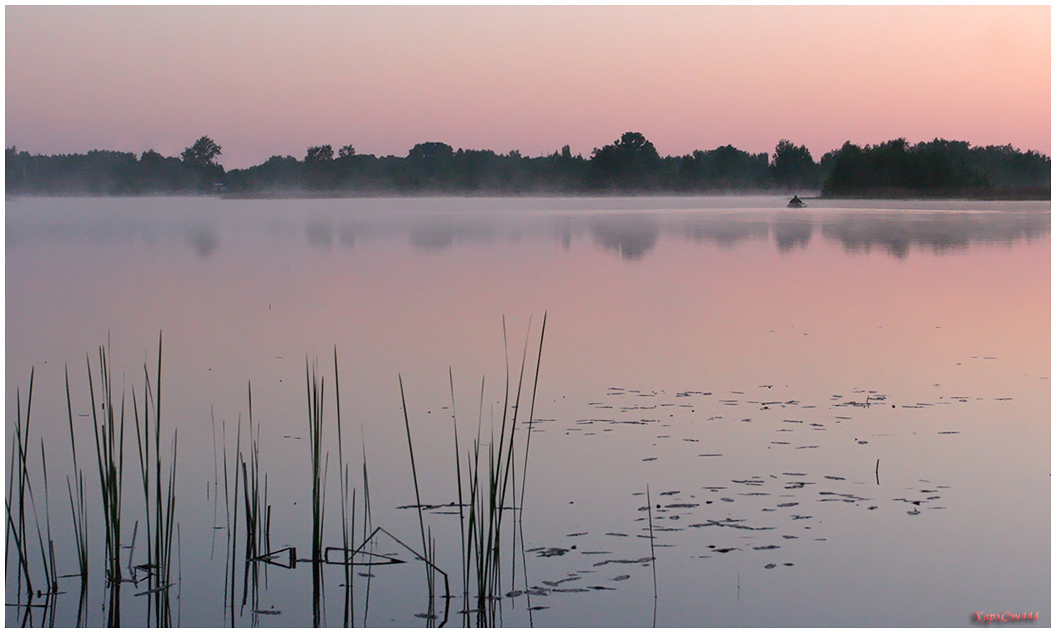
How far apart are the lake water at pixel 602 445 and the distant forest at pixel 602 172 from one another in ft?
160

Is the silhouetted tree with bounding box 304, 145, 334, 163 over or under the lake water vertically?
over

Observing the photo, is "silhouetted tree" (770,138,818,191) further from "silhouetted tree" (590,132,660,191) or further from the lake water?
the lake water

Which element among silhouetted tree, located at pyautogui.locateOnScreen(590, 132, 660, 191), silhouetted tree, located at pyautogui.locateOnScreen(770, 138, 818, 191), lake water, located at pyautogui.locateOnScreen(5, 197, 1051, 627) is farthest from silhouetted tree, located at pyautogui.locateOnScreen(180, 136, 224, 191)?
lake water, located at pyautogui.locateOnScreen(5, 197, 1051, 627)

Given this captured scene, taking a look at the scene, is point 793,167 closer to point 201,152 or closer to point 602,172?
point 602,172

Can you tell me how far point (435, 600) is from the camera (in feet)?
13.5

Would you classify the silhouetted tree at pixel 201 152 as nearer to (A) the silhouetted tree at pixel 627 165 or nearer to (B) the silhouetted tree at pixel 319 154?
(B) the silhouetted tree at pixel 319 154

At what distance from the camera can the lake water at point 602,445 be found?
418 cm

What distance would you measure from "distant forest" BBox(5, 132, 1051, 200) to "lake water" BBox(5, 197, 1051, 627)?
4868cm

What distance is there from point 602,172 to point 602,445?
7395 centimetres

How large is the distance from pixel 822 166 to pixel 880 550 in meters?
76.5

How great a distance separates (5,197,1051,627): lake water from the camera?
13.7 feet

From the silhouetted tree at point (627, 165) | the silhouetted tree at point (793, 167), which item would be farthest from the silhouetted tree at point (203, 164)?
the silhouetted tree at point (793, 167)

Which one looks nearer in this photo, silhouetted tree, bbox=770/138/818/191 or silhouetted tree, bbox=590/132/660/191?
silhouetted tree, bbox=590/132/660/191

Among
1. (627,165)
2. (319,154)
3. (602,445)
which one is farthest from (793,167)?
(602,445)
